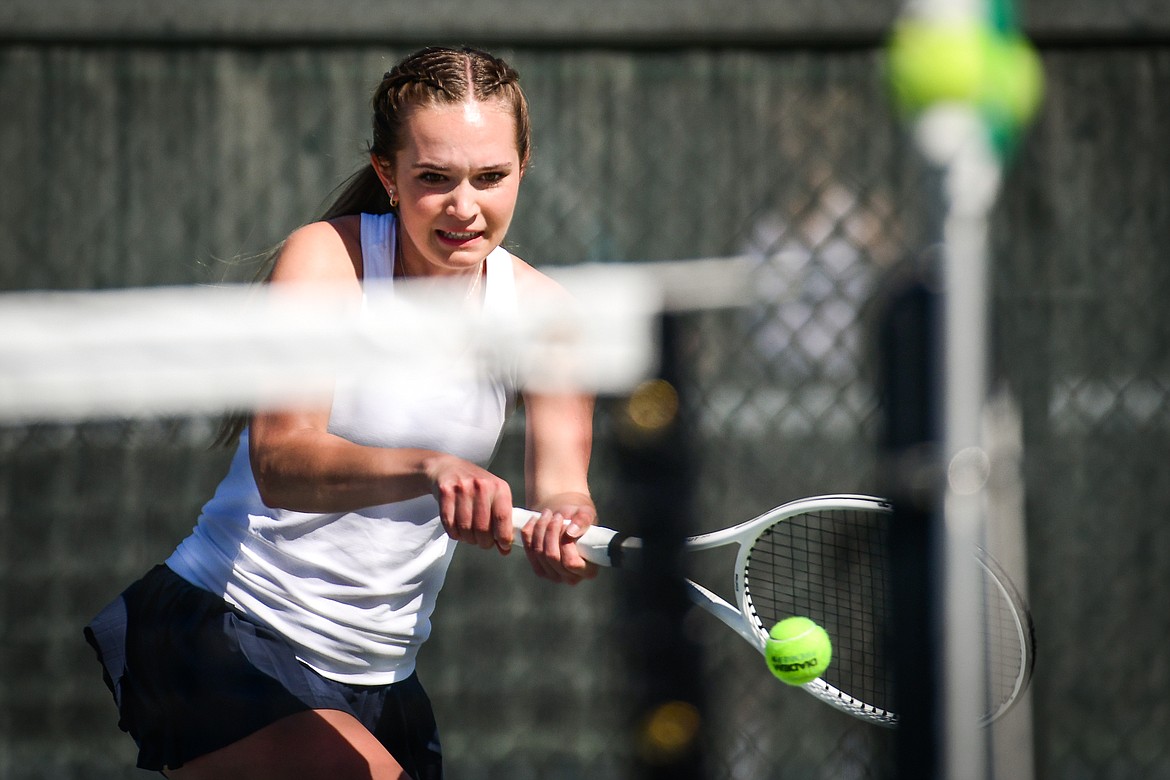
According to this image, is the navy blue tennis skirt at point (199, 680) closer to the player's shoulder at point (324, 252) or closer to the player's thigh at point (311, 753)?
the player's thigh at point (311, 753)

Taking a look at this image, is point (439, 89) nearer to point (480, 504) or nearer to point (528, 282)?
point (528, 282)

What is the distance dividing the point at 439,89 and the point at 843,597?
1.15 meters

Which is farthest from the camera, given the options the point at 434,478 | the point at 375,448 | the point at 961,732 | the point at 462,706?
the point at 462,706

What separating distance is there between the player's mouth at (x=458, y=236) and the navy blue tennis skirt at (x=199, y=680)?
1.65ft

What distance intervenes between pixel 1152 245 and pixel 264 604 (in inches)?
77.0

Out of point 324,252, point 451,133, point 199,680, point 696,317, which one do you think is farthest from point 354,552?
point 696,317

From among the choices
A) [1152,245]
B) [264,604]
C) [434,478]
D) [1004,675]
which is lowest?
[1004,675]

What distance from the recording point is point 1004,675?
6.35 feet

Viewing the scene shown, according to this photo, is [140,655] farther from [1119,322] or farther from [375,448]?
[1119,322]

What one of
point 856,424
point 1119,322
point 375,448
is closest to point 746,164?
point 856,424

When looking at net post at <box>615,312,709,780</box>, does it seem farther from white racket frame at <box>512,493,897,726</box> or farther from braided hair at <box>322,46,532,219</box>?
braided hair at <box>322,46,532,219</box>

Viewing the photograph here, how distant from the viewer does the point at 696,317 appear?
2506mm

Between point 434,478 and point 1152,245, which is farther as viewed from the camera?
point 1152,245

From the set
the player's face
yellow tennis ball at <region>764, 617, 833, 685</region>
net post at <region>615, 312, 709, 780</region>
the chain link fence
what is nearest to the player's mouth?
the player's face
